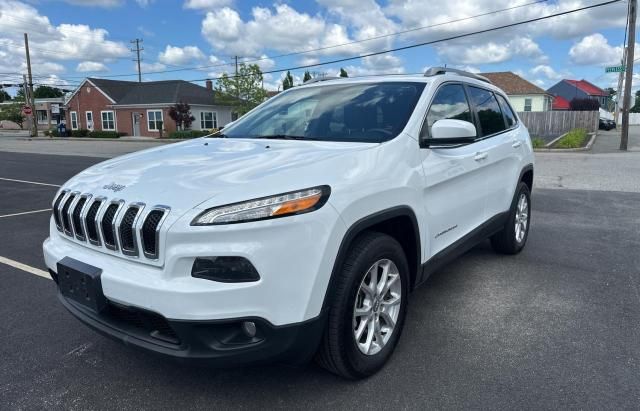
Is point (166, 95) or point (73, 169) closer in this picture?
point (73, 169)

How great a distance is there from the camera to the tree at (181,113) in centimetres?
4181

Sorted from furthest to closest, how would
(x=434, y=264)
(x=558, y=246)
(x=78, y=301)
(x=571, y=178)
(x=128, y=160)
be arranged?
(x=571, y=178) → (x=558, y=246) → (x=434, y=264) → (x=128, y=160) → (x=78, y=301)

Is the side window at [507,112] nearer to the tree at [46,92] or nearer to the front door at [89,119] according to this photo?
the front door at [89,119]

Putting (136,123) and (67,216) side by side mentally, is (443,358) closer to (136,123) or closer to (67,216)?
(67,216)

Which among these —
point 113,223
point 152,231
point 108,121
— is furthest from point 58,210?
point 108,121

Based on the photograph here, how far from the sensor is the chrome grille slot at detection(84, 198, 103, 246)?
2625 millimetres

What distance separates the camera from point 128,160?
316cm

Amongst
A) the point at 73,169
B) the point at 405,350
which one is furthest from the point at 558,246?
the point at 73,169

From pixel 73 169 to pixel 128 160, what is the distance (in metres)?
13.7

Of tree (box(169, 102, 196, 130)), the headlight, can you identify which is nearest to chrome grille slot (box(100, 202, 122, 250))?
the headlight

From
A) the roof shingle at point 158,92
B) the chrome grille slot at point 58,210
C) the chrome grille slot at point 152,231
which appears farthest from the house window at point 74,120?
the chrome grille slot at point 152,231

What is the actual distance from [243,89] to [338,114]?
4105 cm

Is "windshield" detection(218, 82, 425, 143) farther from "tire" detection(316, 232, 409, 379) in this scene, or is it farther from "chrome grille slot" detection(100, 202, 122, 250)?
"chrome grille slot" detection(100, 202, 122, 250)

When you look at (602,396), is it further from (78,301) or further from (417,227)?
(78,301)
